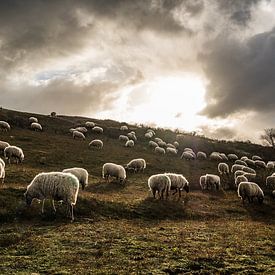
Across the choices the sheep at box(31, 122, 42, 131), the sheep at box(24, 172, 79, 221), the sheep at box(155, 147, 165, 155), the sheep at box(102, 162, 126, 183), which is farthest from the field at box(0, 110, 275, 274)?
the sheep at box(31, 122, 42, 131)

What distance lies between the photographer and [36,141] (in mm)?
44469

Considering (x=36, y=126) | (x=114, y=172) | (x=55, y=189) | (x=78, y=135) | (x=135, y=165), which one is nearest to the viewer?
(x=55, y=189)

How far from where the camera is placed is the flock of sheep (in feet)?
58.9

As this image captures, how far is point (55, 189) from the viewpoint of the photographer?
17734mm

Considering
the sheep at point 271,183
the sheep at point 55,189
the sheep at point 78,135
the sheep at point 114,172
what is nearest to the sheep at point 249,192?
the sheep at point 271,183

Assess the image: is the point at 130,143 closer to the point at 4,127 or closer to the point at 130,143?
the point at 130,143

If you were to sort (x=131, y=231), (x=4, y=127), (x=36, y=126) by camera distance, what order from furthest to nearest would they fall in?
(x=36, y=126) → (x=4, y=127) → (x=131, y=231)

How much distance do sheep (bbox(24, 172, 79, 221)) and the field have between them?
811 millimetres

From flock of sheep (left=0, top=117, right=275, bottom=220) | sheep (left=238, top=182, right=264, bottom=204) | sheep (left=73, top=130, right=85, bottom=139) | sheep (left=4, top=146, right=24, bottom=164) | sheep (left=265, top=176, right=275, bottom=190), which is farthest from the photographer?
sheep (left=73, top=130, right=85, bottom=139)

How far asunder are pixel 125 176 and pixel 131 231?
577 inches

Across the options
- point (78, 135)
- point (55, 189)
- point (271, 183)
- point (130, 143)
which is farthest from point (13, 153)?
point (271, 183)

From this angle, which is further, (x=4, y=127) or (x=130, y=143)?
(x=130, y=143)

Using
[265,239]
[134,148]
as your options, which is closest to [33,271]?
[265,239]

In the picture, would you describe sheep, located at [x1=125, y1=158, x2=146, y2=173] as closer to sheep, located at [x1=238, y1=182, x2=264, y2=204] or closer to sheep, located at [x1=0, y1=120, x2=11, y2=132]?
sheep, located at [x1=238, y1=182, x2=264, y2=204]
